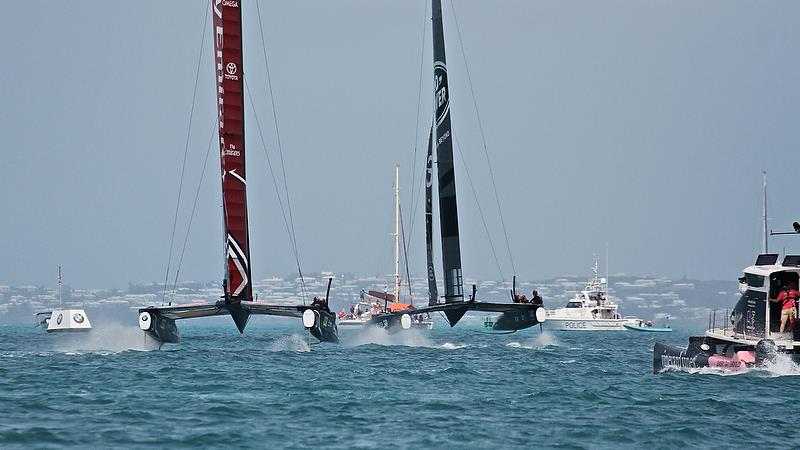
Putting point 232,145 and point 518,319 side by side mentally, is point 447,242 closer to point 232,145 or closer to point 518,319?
point 518,319

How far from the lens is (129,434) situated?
19.0 metres

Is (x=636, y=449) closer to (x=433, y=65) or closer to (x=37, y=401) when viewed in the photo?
(x=37, y=401)

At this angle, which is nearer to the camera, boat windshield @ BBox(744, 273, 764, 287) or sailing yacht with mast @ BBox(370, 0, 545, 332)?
boat windshield @ BBox(744, 273, 764, 287)

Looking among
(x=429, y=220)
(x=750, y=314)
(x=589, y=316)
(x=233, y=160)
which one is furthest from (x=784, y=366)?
(x=589, y=316)

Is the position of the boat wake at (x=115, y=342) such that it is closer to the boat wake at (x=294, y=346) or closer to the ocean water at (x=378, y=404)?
the ocean water at (x=378, y=404)

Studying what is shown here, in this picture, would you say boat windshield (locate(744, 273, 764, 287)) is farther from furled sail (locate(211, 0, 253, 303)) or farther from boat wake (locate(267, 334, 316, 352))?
furled sail (locate(211, 0, 253, 303))

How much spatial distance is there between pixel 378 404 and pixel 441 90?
89.6 ft

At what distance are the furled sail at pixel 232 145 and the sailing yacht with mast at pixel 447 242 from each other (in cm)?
753

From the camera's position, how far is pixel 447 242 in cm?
4809

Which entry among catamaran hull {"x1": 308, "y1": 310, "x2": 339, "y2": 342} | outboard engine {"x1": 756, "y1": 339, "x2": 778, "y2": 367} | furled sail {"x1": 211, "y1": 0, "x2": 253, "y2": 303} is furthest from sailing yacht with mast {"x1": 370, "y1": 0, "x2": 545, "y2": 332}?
outboard engine {"x1": 756, "y1": 339, "x2": 778, "y2": 367}

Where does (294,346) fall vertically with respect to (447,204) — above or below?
below

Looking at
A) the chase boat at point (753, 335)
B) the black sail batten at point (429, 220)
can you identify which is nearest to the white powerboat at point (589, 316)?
the black sail batten at point (429, 220)

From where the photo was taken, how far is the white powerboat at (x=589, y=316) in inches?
3617

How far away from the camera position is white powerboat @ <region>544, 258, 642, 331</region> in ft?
301
